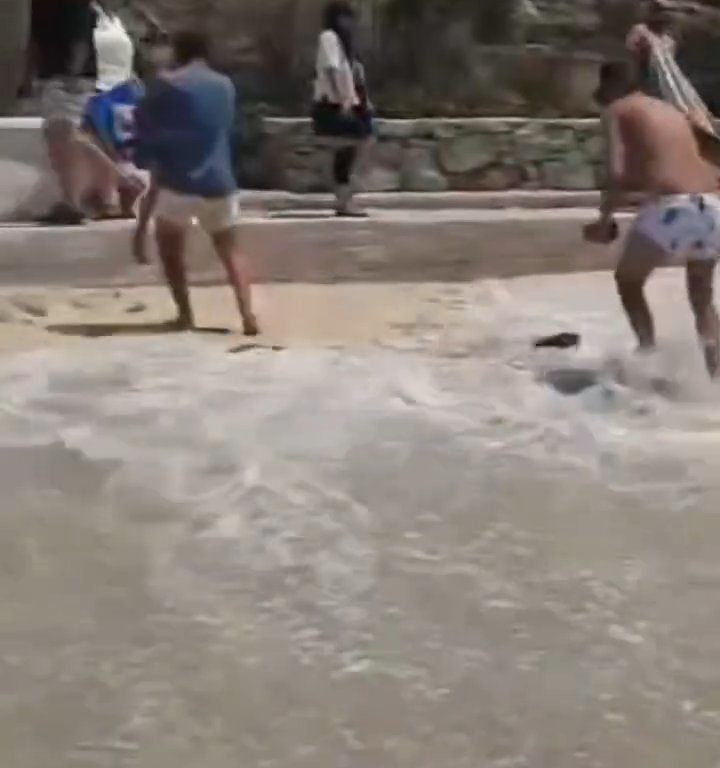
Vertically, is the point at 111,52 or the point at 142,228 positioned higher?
the point at 111,52

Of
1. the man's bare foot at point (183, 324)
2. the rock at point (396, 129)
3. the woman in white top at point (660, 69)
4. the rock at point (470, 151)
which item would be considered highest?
the woman in white top at point (660, 69)

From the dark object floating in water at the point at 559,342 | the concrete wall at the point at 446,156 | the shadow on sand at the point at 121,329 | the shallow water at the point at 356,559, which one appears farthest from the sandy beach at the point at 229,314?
the concrete wall at the point at 446,156

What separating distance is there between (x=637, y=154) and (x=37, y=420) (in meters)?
2.55

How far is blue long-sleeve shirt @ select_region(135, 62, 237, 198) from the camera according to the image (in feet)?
25.5

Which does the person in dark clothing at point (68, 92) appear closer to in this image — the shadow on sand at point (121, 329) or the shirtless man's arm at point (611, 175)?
the shadow on sand at point (121, 329)

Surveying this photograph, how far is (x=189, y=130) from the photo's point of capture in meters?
7.81

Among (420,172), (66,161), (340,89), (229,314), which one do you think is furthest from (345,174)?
(420,172)

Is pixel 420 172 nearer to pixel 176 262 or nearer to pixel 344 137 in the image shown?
pixel 344 137

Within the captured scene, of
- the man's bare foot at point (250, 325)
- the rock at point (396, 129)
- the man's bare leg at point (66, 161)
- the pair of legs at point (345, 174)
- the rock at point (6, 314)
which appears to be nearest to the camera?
the man's bare foot at point (250, 325)

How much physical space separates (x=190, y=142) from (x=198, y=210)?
325 millimetres

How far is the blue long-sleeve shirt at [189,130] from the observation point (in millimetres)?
7773

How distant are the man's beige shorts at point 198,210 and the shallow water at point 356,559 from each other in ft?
1.84

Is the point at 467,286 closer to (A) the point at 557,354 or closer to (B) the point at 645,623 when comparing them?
(A) the point at 557,354

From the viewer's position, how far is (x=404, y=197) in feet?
39.2
